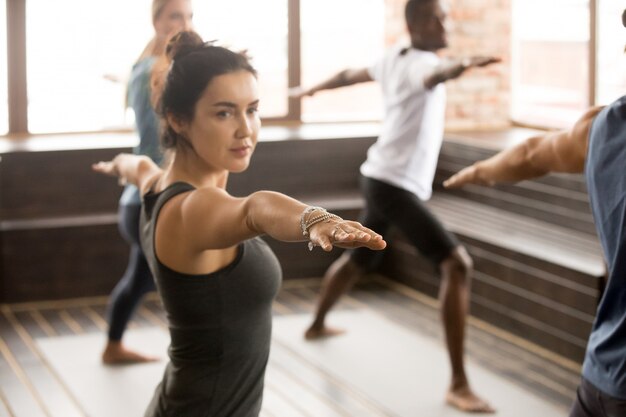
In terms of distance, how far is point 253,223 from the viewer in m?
1.99

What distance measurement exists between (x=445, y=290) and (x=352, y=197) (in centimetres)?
234

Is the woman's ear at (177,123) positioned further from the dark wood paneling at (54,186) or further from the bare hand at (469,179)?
the dark wood paneling at (54,186)

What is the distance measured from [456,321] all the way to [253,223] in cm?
259

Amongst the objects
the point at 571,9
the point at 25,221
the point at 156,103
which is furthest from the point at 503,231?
the point at 156,103

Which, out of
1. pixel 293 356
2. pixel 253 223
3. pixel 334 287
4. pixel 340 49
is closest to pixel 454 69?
pixel 334 287

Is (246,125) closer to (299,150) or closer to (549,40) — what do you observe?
(299,150)

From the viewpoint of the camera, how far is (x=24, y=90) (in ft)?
23.1

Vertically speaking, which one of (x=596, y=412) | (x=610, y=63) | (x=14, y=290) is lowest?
(x=14, y=290)

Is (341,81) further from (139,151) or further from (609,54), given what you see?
(609,54)

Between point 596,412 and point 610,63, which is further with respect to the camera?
point 610,63

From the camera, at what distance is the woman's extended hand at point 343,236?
1.72 meters

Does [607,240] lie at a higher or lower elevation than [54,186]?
higher

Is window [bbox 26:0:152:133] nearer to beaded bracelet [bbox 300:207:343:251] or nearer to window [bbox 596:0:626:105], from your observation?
window [bbox 596:0:626:105]

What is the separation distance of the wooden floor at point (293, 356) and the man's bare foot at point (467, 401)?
7.0 inches
